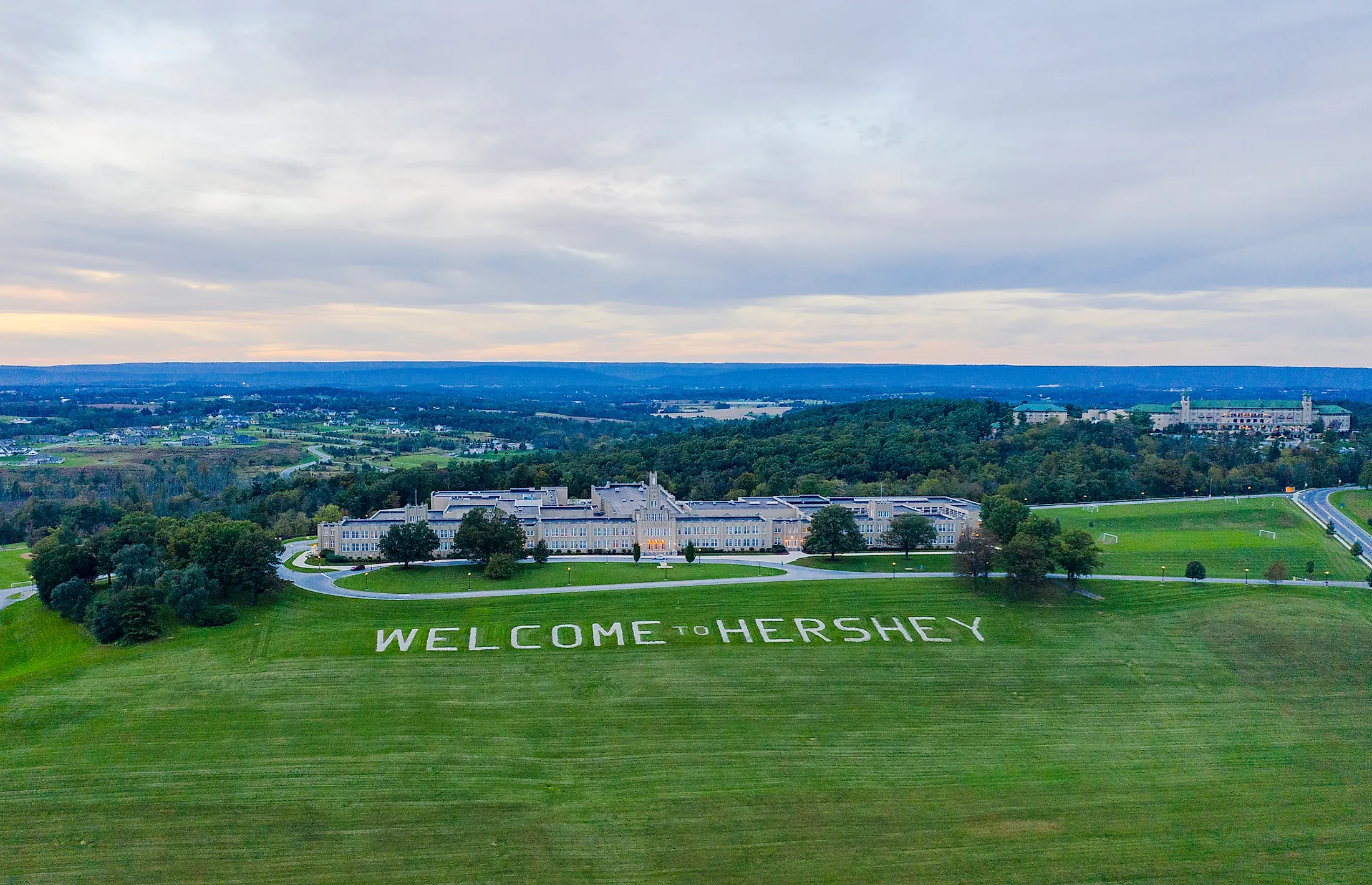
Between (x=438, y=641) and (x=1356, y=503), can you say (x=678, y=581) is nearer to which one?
(x=438, y=641)

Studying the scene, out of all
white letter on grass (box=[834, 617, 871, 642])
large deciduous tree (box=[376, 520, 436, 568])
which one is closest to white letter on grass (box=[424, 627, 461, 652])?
large deciduous tree (box=[376, 520, 436, 568])

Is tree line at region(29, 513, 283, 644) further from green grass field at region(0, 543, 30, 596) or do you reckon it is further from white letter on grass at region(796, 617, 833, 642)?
white letter on grass at region(796, 617, 833, 642)

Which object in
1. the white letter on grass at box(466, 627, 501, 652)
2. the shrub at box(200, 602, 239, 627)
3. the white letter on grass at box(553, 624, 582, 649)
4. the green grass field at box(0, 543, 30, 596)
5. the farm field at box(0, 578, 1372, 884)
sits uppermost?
the shrub at box(200, 602, 239, 627)

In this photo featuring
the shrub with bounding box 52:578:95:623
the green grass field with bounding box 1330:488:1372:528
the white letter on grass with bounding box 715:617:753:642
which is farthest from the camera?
the green grass field with bounding box 1330:488:1372:528

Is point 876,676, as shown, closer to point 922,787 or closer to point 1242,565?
point 922,787

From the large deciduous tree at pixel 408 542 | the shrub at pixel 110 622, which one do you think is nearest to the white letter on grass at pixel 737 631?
the large deciduous tree at pixel 408 542

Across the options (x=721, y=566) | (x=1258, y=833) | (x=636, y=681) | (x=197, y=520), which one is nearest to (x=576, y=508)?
(x=721, y=566)

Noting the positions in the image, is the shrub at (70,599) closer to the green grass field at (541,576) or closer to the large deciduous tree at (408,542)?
the green grass field at (541,576)
